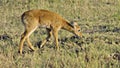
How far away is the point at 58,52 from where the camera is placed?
30.1ft

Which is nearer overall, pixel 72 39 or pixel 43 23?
pixel 72 39

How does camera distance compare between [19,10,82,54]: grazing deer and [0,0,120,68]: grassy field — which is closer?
[0,0,120,68]: grassy field

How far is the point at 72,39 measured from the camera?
35.4 feet

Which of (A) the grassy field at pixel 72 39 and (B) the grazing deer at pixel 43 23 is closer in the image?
(A) the grassy field at pixel 72 39

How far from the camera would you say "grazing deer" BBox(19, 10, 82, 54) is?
1064cm

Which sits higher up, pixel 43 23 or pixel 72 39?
pixel 43 23

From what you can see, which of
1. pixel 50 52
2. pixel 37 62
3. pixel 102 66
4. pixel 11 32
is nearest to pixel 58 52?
pixel 50 52

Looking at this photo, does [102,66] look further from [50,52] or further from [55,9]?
[55,9]

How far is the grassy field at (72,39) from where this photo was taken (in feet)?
27.1

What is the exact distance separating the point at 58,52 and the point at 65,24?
231cm

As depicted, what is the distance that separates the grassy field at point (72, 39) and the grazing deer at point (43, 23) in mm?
252

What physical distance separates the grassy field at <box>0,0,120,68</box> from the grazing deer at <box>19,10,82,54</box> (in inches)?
9.9

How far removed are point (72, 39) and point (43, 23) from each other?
2.83 feet

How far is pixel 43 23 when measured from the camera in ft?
35.8
